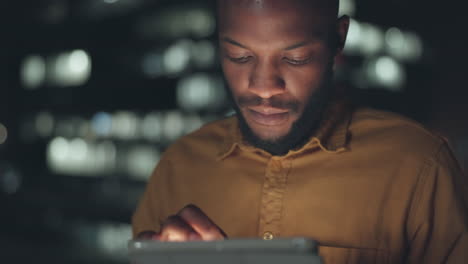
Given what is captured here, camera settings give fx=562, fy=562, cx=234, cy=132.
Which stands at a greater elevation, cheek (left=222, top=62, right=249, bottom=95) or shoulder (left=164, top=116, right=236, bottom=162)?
cheek (left=222, top=62, right=249, bottom=95)

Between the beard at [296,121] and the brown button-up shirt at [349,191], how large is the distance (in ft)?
0.09

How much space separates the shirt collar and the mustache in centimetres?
12

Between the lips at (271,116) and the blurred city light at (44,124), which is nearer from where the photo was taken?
the lips at (271,116)

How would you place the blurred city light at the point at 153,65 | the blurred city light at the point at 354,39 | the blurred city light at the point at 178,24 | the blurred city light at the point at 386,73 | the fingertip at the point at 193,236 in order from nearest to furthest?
the fingertip at the point at 193,236, the blurred city light at the point at 354,39, the blurred city light at the point at 386,73, the blurred city light at the point at 178,24, the blurred city light at the point at 153,65

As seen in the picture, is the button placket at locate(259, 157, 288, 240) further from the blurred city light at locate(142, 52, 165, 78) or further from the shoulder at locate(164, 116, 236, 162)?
the blurred city light at locate(142, 52, 165, 78)

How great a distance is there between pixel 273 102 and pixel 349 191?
0.91 feet

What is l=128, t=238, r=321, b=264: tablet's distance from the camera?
2.66 feet

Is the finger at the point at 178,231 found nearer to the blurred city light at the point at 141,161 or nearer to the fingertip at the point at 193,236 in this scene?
the fingertip at the point at 193,236

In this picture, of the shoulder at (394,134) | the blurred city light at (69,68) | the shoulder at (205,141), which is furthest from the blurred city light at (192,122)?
the shoulder at (394,134)

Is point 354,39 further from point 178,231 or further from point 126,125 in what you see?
point 178,231

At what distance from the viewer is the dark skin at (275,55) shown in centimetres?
122

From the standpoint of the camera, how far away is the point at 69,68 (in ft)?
39.9

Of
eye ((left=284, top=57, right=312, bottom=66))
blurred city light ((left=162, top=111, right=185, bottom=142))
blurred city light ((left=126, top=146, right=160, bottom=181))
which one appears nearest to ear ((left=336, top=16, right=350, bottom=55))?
eye ((left=284, top=57, right=312, bottom=66))

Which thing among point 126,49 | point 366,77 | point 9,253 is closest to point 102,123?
point 126,49
